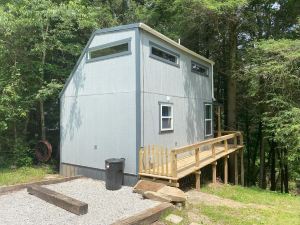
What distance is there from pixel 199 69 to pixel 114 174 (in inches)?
286

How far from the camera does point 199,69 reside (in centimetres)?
1431

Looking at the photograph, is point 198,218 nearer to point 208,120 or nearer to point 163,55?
point 163,55

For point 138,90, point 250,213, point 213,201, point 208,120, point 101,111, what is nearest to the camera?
point 250,213

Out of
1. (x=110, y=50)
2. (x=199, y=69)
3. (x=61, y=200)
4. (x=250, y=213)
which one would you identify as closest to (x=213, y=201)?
(x=250, y=213)

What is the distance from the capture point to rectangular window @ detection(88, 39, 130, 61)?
386 inches

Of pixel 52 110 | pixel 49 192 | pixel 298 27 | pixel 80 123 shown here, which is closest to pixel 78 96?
pixel 80 123

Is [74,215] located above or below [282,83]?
below

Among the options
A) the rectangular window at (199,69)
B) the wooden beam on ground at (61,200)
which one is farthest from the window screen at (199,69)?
the wooden beam on ground at (61,200)

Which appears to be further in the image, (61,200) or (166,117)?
(166,117)

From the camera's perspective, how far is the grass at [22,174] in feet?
36.5

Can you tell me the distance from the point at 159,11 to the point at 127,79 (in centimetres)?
900

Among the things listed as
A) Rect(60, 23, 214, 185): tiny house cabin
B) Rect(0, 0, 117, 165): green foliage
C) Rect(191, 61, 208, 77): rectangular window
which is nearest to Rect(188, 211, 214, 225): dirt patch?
Rect(60, 23, 214, 185): tiny house cabin

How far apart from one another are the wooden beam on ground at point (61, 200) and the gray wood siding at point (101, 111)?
2.46 m

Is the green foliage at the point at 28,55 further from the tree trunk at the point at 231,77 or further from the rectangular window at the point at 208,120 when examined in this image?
the tree trunk at the point at 231,77
